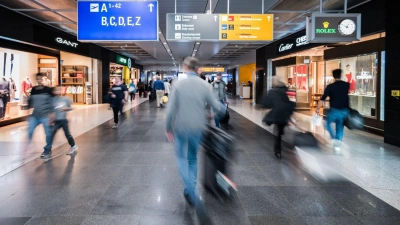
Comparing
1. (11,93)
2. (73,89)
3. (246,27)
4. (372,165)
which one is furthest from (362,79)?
(73,89)

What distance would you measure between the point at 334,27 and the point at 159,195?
5.88m

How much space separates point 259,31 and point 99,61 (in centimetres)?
1340

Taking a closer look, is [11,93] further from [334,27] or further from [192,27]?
[334,27]

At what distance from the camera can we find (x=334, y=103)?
6.11 m

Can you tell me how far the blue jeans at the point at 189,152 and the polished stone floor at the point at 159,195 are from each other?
0.97 feet

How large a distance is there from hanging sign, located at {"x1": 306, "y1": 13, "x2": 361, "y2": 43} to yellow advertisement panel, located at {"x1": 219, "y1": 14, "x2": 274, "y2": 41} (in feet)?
4.24

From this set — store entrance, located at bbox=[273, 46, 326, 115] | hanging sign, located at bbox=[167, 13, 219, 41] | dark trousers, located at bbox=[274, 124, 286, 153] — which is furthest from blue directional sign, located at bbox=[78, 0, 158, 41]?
store entrance, located at bbox=[273, 46, 326, 115]

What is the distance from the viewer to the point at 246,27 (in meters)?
8.31

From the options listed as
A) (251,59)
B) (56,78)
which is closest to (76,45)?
(56,78)

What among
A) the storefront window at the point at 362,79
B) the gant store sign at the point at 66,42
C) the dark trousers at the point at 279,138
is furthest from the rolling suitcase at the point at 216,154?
the gant store sign at the point at 66,42

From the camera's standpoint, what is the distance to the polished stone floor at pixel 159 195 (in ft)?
10.6

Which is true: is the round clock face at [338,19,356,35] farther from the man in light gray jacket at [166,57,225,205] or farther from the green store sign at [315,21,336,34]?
the man in light gray jacket at [166,57,225,205]

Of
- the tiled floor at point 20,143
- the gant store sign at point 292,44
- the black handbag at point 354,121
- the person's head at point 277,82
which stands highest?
the gant store sign at point 292,44

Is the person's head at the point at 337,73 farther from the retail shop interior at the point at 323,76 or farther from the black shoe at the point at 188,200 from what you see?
the black shoe at the point at 188,200
